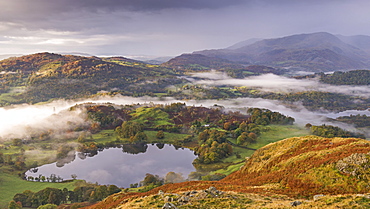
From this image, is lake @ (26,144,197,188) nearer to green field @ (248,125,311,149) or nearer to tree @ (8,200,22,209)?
Answer: tree @ (8,200,22,209)

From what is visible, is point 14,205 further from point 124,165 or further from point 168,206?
point 168,206

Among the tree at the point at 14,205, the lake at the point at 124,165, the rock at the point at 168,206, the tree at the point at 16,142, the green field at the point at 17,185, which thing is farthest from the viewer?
the tree at the point at 16,142

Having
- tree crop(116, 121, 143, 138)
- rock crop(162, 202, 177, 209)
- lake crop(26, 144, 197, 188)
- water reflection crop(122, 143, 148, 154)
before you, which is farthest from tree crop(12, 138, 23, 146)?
rock crop(162, 202, 177, 209)

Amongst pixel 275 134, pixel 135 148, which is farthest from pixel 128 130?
pixel 275 134

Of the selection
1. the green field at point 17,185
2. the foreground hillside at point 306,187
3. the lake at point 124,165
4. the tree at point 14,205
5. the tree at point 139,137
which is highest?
the foreground hillside at point 306,187

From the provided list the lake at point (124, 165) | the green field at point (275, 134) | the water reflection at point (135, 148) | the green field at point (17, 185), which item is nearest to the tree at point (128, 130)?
the water reflection at point (135, 148)

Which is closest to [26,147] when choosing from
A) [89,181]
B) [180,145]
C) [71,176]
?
[71,176]

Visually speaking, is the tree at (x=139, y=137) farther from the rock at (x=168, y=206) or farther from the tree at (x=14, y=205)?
the rock at (x=168, y=206)

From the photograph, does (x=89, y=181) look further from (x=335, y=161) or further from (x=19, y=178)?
(x=335, y=161)
